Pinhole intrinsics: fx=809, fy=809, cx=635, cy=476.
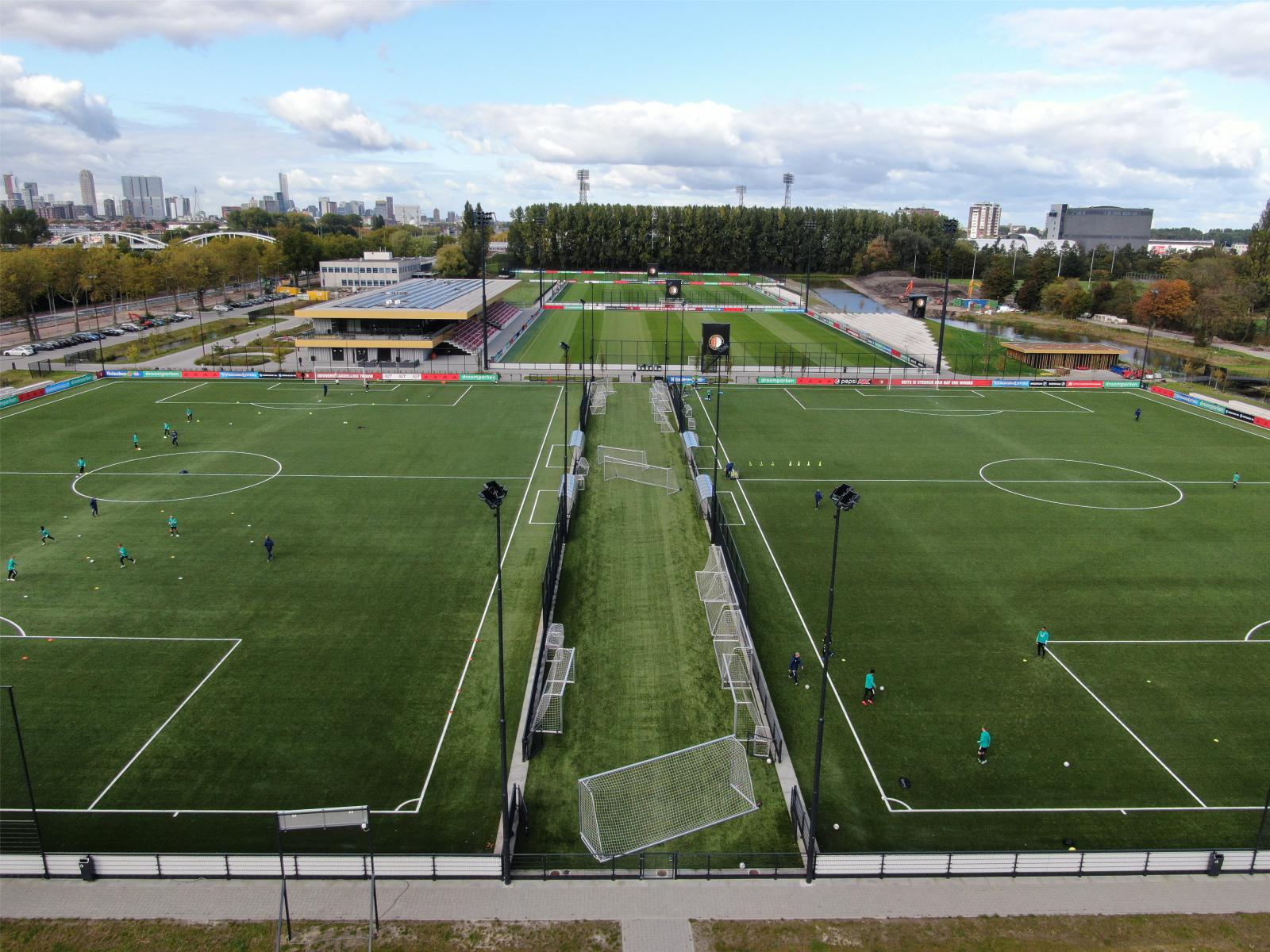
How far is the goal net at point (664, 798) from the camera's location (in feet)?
56.6

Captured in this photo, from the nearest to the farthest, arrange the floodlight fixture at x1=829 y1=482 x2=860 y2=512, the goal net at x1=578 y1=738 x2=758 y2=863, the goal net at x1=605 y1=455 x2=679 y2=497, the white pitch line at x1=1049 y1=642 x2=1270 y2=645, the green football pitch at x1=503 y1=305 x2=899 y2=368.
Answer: the goal net at x1=578 y1=738 x2=758 y2=863
the floodlight fixture at x1=829 y1=482 x2=860 y2=512
the white pitch line at x1=1049 y1=642 x2=1270 y2=645
the goal net at x1=605 y1=455 x2=679 y2=497
the green football pitch at x1=503 y1=305 x2=899 y2=368

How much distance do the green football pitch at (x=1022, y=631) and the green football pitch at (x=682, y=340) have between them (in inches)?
1094

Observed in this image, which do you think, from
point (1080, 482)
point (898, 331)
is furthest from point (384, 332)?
point (1080, 482)

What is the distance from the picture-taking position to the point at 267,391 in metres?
59.6

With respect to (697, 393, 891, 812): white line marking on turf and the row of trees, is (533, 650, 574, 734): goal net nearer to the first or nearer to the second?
(697, 393, 891, 812): white line marking on turf

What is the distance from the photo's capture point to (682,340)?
237 feet

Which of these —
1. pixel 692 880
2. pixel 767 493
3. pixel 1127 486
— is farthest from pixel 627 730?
pixel 1127 486

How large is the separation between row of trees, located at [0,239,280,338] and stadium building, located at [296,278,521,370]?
2514 centimetres

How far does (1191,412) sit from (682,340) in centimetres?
3880

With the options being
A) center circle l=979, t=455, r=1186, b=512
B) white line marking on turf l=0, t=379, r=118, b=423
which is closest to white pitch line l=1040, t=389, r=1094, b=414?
center circle l=979, t=455, r=1186, b=512

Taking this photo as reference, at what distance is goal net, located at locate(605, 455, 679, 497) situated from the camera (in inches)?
1553

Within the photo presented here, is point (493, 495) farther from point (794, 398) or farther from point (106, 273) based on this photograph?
point (106, 273)

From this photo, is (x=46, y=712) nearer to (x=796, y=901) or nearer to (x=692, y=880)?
(x=692, y=880)

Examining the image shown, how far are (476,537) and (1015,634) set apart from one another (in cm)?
2038
